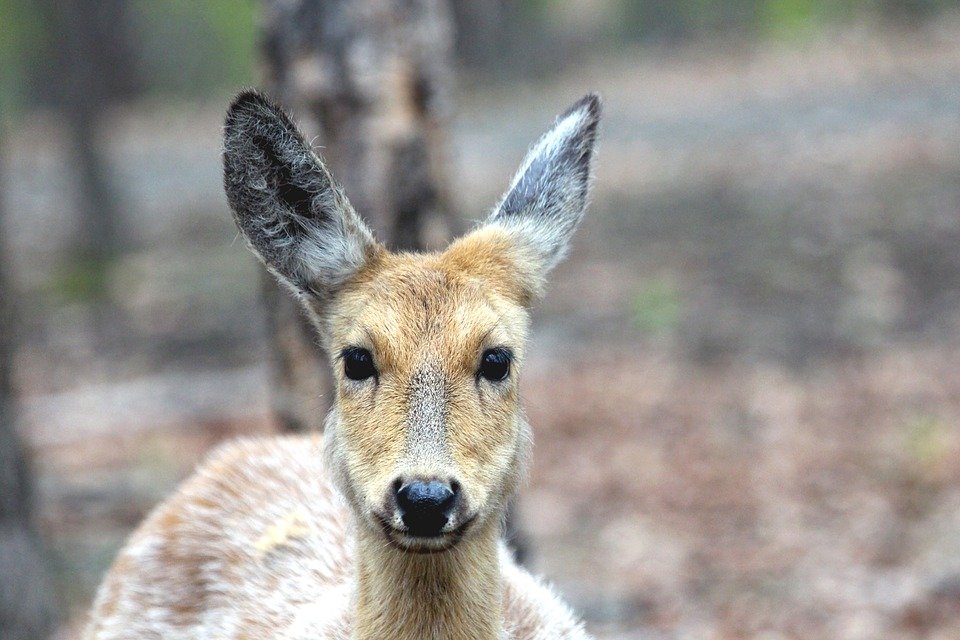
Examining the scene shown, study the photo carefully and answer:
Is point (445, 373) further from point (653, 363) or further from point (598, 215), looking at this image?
point (598, 215)

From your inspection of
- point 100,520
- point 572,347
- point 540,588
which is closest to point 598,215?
point 572,347

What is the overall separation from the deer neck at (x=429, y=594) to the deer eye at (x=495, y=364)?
0.57 m

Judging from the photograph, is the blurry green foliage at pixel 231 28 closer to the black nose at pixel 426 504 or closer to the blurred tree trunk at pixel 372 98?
the blurred tree trunk at pixel 372 98

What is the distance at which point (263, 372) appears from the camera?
13.5 m

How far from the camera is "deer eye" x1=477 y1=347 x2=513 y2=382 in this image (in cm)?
448

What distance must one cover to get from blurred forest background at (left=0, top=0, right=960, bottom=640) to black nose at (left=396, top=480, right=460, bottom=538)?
5.25 ft

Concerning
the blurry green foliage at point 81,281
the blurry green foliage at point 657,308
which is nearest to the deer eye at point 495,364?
the blurry green foliage at point 657,308

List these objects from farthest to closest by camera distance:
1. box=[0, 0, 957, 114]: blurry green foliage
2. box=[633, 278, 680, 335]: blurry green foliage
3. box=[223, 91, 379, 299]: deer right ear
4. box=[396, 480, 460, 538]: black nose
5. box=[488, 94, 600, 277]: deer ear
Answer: box=[0, 0, 957, 114]: blurry green foliage → box=[633, 278, 680, 335]: blurry green foliage → box=[488, 94, 600, 277]: deer ear → box=[223, 91, 379, 299]: deer right ear → box=[396, 480, 460, 538]: black nose

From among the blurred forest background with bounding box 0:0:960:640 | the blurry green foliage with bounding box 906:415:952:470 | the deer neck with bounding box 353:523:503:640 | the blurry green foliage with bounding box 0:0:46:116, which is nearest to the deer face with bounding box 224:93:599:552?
the deer neck with bounding box 353:523:503:640

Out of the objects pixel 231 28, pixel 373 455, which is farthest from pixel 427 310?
pixel 231 28

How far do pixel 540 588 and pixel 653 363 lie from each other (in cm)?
736

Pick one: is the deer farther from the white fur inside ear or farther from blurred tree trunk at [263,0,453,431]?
blurred tree trunk at [263,0,453,431]

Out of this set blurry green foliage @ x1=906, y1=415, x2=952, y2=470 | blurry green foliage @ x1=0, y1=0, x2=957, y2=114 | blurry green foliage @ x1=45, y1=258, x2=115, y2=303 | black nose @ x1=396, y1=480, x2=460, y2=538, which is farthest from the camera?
blurry green foliage @ x1=0, y1=0, x2=957, y2=114

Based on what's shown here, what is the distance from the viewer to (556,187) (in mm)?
5289
